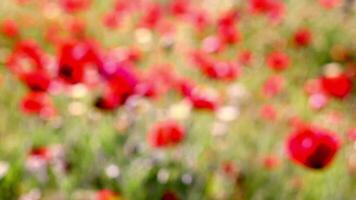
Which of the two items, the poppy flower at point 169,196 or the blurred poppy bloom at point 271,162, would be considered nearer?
the poppy flower at point 169,196

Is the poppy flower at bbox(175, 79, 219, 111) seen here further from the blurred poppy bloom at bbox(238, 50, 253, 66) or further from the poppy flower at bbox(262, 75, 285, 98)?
the blurred poppy bloom at bbox(238, 50, 253, 66)

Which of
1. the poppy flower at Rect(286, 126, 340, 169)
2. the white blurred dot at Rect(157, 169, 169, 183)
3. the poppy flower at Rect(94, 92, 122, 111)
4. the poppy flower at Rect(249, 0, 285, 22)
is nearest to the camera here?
the poppy flower at Rect(286, 126, 340, 169)

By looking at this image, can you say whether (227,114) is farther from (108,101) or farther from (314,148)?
(314,148)

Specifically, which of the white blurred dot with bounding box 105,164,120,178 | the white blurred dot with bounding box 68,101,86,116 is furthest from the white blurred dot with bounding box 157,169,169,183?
the white blurred dot with bounding box 68,101,86,116

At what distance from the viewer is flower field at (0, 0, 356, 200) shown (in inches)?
84.9

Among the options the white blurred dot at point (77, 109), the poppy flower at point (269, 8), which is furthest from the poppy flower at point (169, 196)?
the poppy flower at point (269, 8)

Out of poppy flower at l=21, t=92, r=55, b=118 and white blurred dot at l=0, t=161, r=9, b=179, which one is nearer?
white blurred dot at l=0, t=161, r=9, b=179

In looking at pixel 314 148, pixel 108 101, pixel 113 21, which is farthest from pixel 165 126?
pixel 113 21

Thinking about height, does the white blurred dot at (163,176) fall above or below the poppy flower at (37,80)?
below

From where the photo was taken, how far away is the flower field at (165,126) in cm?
216

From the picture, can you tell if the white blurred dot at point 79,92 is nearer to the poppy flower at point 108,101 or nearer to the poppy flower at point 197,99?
the poppy flower at point 197,99

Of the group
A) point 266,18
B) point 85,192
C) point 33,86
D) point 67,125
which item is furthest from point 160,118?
point 266,18

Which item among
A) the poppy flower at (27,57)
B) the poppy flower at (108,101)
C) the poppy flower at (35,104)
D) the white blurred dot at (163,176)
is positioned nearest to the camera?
the white blurred dot at (163,176)

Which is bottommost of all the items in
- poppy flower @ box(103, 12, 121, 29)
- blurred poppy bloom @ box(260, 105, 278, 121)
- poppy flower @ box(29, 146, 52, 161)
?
blurred poppy bloom @ box(260, 105, 278, 121)
